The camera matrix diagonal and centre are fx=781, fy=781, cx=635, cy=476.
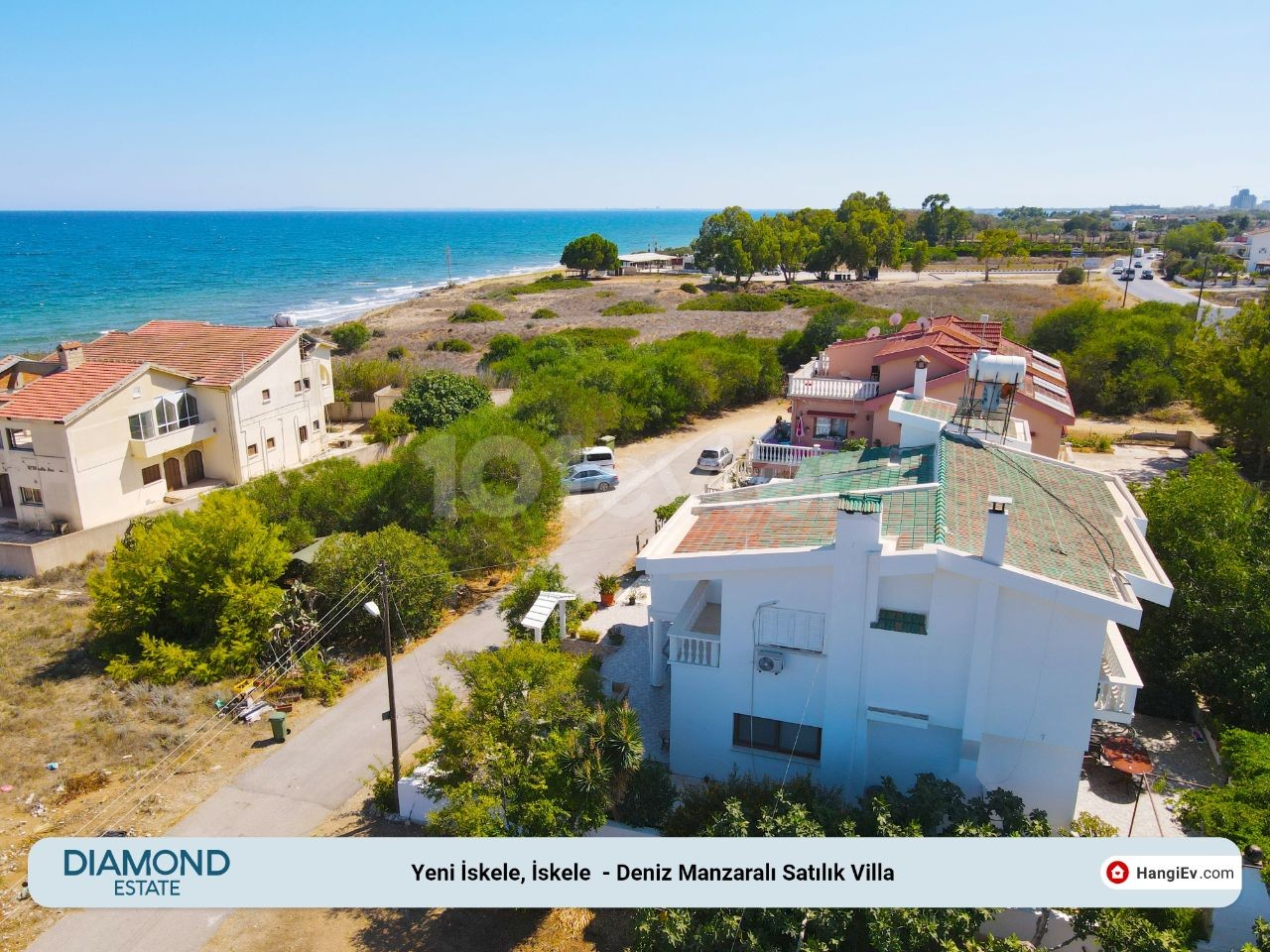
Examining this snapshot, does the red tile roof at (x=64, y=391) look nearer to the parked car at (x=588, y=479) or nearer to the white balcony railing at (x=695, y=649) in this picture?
the parked car at (x=588, y=479)

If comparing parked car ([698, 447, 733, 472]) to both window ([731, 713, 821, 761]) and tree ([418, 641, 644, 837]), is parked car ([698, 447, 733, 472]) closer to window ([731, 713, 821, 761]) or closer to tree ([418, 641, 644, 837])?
window ([731, 713, 821, 761])

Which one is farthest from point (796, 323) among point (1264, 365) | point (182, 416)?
point (182, 416)

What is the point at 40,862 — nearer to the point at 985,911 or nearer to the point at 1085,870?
the point at 985,911

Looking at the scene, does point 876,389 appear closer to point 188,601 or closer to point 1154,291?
point 188,601

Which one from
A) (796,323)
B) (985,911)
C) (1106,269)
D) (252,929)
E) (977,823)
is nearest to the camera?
(985,911)

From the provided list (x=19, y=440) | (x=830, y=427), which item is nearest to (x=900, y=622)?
(x=830, y=427)

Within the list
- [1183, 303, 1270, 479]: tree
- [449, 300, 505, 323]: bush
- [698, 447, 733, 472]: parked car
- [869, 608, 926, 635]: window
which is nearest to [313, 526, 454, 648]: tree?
[869, 608, 926, 635]: window
